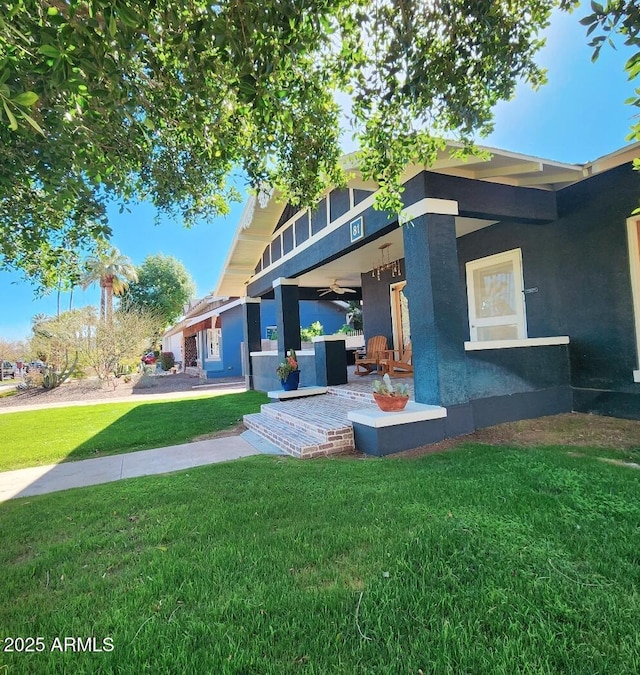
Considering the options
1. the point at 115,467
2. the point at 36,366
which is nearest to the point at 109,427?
the point at 115,467

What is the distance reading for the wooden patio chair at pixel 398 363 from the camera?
9.20 meters

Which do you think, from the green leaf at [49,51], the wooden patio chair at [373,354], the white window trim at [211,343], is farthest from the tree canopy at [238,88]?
the white window trim at [211,343]

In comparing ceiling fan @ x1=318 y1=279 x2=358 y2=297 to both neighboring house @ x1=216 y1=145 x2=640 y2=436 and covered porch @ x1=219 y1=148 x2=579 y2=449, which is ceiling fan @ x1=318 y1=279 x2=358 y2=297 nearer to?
covered porch @ x1=219 y1=148 x2=579 y2=449

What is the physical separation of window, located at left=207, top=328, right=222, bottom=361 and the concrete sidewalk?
15.3 m

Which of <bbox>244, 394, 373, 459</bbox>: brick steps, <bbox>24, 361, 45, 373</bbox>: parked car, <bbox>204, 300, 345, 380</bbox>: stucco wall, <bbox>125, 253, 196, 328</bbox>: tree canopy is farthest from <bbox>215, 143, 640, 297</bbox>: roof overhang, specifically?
<bbox>125, 253, 196, 328</bbox>: tree canopy

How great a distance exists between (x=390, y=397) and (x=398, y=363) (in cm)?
402

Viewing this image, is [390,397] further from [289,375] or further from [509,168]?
[289,375]

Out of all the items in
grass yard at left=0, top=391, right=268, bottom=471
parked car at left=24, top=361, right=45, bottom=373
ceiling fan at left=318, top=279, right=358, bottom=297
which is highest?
ceiling fan at left=318, top=279, right=358, bottom=297

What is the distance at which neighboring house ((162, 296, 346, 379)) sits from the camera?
68.1 ft

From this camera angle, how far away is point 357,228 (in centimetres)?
702

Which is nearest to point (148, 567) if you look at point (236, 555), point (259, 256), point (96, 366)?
point (236, 555)

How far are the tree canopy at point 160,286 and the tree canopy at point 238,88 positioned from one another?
2708cm

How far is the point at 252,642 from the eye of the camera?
1799 millimetres

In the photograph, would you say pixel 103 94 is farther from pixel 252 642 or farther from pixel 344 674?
pixel 344 674
